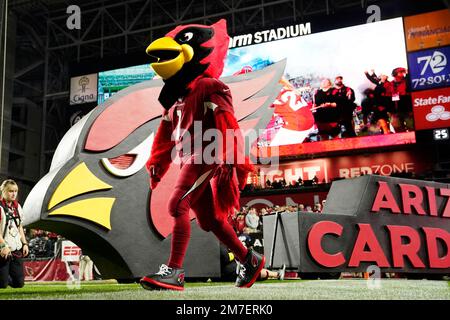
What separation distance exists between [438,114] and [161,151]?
9038mm

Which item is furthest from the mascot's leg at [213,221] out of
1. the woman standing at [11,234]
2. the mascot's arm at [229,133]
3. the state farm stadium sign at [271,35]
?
the state farm stadium sign at [271,35]

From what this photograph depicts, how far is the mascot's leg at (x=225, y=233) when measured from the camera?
2725mm

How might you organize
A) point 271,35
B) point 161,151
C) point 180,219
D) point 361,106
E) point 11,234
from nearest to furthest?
point 180,219 → point 161,151 → point 11,234 → point 361,106 → point 271,35

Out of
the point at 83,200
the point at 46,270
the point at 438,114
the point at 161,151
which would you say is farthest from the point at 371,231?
the point at 438,114

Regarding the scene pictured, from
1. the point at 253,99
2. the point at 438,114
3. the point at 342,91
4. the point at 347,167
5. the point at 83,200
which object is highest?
the point at 342,91

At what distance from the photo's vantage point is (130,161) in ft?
10.9

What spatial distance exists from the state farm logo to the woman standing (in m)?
9.21

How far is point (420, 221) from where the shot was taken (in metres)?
3.70

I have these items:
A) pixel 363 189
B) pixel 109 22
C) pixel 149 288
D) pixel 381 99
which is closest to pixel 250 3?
pixel 109 22

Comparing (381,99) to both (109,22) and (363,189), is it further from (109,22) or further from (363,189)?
(109,22)

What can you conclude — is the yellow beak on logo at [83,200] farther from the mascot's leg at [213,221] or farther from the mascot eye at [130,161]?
the mascot's leg at [213,221]

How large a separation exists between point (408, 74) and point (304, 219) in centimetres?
863

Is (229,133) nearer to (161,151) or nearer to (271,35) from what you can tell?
(161,151)

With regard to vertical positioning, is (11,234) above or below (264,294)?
above
